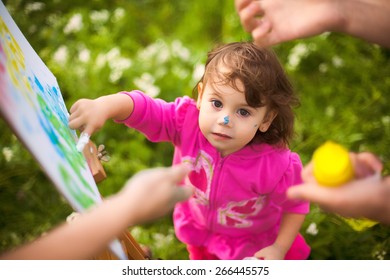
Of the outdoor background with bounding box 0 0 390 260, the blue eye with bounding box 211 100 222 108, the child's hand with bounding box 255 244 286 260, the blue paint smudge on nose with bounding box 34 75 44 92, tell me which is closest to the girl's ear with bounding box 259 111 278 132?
the blue eye with bounding box 211 100 222 108

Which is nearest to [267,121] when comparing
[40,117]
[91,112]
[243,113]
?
[243,113]

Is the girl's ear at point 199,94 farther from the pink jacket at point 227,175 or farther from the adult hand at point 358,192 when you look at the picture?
the adult hand at point 358,192

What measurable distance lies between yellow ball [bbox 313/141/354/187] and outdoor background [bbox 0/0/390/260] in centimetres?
77

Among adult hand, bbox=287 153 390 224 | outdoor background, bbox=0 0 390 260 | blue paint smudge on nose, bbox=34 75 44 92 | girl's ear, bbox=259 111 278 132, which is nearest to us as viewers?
adult hand, bbox=287 153 390 224

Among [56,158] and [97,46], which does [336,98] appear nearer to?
[97,46]

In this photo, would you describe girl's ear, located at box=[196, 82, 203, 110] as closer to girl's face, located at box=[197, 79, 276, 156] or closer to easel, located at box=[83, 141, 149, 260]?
girl's face, located at box=[197, 79, 276, 156]

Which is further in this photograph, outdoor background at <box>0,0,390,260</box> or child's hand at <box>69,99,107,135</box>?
outdoor background at <box>0,0,390,260</box>

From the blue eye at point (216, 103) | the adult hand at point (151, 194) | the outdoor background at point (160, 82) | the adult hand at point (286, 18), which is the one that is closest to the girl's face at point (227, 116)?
the blue eye at point (216, 103)

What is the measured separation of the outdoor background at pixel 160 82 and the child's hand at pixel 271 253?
0.35 meters

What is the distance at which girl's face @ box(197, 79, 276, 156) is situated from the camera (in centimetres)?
100

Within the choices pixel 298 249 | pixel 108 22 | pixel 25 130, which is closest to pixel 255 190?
pixel 298 249

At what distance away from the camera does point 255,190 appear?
1.14 m

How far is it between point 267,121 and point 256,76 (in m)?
0.11
